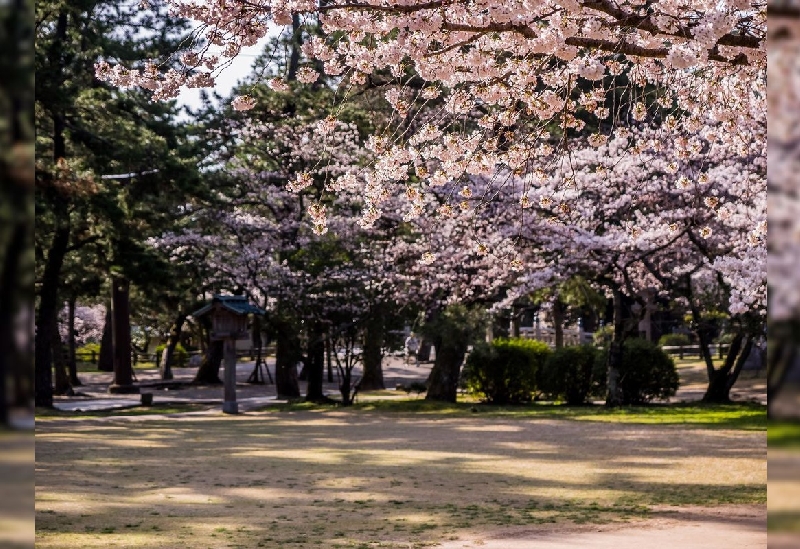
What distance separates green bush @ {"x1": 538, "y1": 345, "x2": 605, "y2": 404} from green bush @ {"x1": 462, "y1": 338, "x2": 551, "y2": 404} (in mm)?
390

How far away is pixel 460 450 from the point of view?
11.5 m

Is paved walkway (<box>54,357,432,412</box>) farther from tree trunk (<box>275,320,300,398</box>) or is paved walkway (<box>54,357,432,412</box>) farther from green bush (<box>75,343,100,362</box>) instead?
green bush (<box>75,343,100,362</box>)

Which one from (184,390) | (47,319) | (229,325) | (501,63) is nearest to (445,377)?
(229,325)

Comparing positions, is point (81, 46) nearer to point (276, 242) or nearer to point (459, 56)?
point (276, 242)

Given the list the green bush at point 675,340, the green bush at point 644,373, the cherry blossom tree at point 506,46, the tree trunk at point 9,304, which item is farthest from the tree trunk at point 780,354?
the green bush at point 675,340

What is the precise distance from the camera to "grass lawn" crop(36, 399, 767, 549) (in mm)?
6629

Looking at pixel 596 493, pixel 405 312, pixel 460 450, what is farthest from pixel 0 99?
pixel 405 312

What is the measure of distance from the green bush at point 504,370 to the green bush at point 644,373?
2059mm

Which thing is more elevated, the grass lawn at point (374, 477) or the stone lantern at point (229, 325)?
the stone lantern at point (229, 325)

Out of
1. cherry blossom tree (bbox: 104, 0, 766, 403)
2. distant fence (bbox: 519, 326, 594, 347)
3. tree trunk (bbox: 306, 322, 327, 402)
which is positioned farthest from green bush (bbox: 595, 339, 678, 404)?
distant fence (bbox: 519, 326, 594, 347)

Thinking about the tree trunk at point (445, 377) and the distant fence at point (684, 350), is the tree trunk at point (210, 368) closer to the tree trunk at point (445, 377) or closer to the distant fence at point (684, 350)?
the tree trunk at point (445, 377)

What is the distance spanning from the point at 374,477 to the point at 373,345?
451 inches

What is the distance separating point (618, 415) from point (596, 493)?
8.25m

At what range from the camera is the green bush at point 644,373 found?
18719 mm
